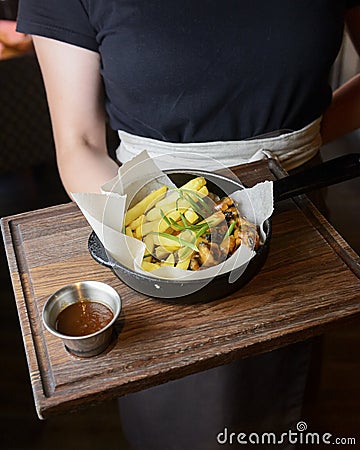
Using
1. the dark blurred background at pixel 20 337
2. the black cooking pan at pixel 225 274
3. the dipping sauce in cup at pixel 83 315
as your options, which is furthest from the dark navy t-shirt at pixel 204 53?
the dark blurred background at pixel 20 337

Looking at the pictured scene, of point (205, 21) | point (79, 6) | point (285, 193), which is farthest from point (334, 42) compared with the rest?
point (79, 6)

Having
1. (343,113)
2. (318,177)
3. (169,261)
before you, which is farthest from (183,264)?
(343,113)

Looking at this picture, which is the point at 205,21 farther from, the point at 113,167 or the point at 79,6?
the point at 113,167

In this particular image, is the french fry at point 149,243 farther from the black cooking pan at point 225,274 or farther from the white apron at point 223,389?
the white apron at point 223,389

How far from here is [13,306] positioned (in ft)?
6.79

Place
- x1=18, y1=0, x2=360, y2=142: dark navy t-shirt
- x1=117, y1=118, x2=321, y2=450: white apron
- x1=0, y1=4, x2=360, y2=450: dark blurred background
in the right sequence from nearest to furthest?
x1=18, y1=0, x2=360, y2=142: dark navy t-shirt → x1=117, y1=118, x2=321, y2=450: white apron → x1=0, y1=4, x2=360, y2=450: dark blurred background

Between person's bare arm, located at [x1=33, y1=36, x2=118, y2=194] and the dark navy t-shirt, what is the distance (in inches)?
1.4

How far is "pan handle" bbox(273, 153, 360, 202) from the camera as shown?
997mm

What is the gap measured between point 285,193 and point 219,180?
115mm

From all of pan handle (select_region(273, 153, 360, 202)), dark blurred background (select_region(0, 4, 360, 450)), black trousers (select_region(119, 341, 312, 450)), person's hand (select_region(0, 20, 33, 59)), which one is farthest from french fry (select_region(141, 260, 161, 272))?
person's hand (select_region(0, 20, 33, 59))

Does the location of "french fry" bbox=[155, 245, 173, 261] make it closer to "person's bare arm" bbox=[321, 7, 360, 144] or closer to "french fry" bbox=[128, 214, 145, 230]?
"french fry" bbox=[128, 214, 145, 230]

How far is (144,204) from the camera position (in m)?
0.97

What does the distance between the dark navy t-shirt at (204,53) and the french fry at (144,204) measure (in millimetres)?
271

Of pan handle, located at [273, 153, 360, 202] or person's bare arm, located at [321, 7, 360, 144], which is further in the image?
person's bare arm, located at [321, 7, 360, 144]
